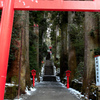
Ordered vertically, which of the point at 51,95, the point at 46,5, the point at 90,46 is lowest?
the point at 51,95

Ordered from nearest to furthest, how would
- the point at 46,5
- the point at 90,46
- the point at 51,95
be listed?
the point at 46,5 < the point at 90,46 < the point at 51,95

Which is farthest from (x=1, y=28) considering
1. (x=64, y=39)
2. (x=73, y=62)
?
(x=64, y=39)

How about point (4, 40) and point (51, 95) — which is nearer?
point (4, 40)

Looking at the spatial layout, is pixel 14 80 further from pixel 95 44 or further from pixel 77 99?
pixel 95 44

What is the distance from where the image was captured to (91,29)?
8.44 meters

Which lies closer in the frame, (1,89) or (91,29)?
(1,89)

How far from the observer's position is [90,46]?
8.29m

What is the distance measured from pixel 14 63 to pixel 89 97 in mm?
4126

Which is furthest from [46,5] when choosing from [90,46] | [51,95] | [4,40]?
[51,95]

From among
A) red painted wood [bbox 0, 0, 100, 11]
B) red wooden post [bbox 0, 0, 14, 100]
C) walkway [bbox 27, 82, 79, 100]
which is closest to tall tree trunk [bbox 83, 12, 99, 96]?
walkway [bbox 27, 82, 79, 100]

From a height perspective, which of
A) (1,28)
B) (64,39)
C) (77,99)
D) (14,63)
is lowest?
(77,99)

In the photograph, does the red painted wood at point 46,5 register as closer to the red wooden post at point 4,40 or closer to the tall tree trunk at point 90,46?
the red wooden post at point 4,40

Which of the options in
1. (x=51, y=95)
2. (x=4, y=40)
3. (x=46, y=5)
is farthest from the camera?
(x=51, y=95)

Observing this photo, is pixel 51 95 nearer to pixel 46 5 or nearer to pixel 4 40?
pixel 46 5
